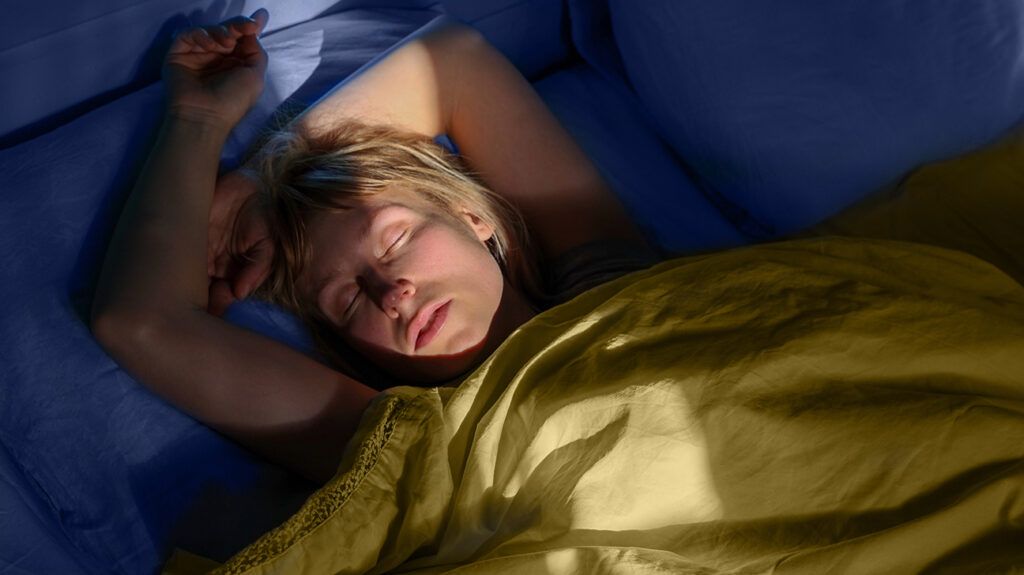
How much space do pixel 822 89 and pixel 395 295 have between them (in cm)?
56

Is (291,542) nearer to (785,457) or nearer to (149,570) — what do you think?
(149,570)

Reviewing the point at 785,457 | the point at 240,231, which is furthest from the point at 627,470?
the point at 240,231

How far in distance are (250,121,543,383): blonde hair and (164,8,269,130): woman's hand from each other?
0.19 feet

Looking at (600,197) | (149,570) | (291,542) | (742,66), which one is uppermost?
(742,66)

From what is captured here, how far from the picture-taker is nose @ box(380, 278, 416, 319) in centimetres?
101

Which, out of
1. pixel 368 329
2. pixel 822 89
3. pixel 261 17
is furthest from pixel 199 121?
pixel 822 89

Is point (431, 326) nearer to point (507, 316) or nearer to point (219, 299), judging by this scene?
point (507, 316)

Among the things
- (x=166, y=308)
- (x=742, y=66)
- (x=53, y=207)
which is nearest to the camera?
(x=166, y=308)

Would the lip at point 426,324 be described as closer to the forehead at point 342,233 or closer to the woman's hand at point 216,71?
the forehead at point 342,233

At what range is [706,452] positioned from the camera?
891 mm

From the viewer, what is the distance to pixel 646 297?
1004mm

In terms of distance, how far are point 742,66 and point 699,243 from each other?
22 cm

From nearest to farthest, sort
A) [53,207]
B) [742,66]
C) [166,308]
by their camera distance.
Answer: [166,308], [53,207], [742,66]

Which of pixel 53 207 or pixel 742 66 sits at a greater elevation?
pixel 742 66
